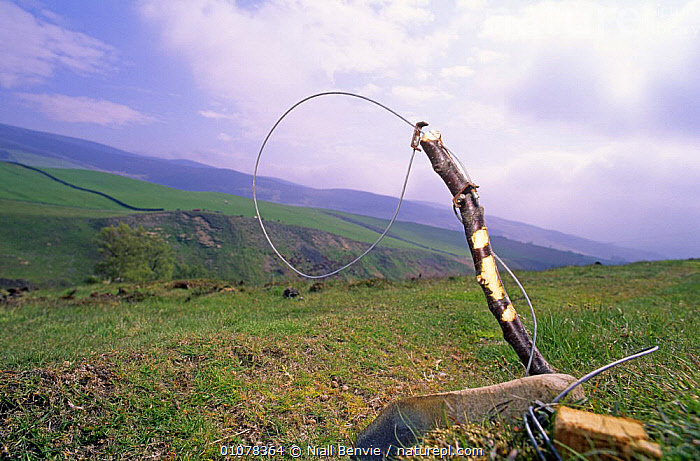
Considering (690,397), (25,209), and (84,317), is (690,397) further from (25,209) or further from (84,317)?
(25,209)

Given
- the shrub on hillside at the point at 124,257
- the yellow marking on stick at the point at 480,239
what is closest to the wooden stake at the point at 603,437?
the yellow marking on stick at the point at 480,239

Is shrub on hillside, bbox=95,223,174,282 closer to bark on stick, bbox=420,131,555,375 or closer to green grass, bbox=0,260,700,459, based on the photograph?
green grass, bbox=0,260,700,459

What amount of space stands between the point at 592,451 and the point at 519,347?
254cm

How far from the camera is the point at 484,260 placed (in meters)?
4.25

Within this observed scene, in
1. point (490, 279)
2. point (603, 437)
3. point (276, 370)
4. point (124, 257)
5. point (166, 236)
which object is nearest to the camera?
point (603, 437)

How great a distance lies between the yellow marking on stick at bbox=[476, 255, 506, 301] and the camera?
4.22 meters

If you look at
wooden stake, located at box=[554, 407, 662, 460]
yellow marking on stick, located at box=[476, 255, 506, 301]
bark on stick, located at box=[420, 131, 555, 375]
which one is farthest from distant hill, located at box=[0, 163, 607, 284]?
wooden stake, located at box=[554, 407, 662, 460]

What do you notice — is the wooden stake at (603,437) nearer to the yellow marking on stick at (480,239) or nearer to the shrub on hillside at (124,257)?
the yellow marking on stick at (480,239)

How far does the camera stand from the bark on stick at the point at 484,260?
4.21 metres

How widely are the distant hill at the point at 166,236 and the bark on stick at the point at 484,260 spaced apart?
27778 mm

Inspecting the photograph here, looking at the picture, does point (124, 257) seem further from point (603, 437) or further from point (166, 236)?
point (603, 437)

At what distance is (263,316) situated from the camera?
1054 cm

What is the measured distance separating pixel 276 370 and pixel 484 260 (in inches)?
150

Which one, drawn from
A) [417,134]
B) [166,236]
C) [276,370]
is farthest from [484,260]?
[166,236]
